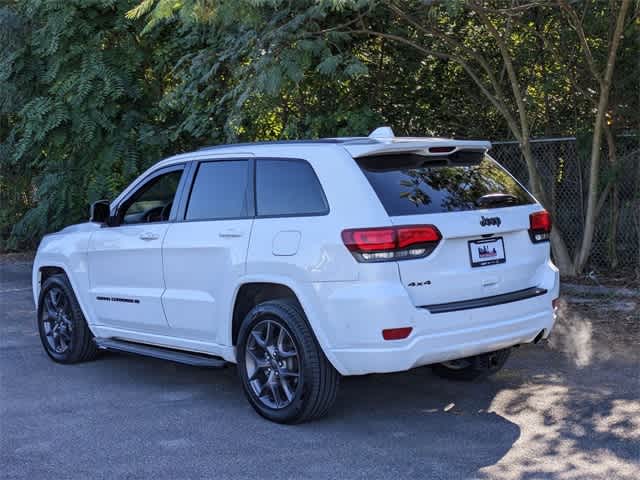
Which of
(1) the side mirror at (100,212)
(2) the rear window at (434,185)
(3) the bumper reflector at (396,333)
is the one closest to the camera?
(3) the bumper reflector at (396,333)

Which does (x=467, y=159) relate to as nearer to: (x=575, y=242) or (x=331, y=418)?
(x=331, y=418)

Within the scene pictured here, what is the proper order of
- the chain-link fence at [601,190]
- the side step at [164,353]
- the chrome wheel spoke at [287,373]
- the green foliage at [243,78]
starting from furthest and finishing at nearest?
1. the chain-link fence at [601,190]
2. the green foliage at [243,78]
3. the side step at [164,353]
4. the chrome wheel spoke at [287,373]

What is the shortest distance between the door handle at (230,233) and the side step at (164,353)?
0.90 meters

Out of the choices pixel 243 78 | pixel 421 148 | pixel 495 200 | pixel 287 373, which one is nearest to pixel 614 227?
pixel 243 78

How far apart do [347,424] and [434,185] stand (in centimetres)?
166

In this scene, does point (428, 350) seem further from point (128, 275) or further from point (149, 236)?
point (128, 275)

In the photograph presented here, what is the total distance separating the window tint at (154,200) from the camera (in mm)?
6988

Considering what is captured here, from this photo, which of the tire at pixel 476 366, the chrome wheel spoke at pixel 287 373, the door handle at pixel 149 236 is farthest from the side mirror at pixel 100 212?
the tire at pixel 476 366

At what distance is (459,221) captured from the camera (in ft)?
18.3

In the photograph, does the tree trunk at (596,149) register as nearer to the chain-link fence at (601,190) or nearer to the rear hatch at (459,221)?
the chain-link fence at (601,190)

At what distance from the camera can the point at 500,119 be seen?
12.2 metres

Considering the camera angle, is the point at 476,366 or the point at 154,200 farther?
the point at 154,200

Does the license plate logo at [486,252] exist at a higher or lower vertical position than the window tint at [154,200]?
lower

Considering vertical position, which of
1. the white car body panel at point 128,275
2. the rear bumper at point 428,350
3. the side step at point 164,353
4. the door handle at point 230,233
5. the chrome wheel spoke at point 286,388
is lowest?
the chrome wheel spoke at point 286,388
